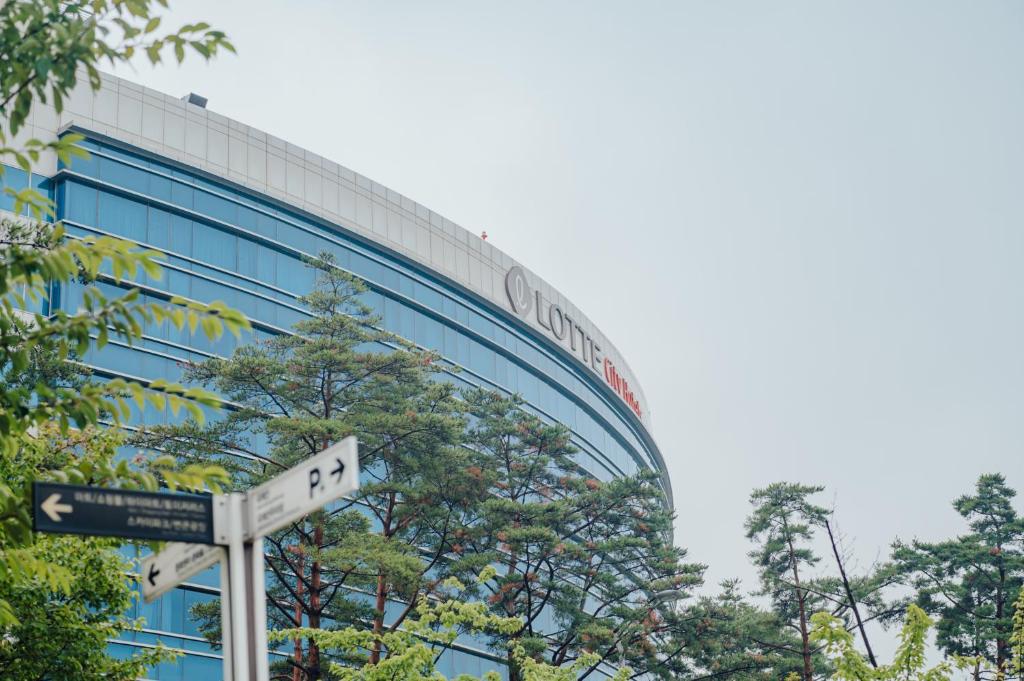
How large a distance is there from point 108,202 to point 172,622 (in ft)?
37.1

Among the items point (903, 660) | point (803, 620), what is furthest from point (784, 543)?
point (903, 660)

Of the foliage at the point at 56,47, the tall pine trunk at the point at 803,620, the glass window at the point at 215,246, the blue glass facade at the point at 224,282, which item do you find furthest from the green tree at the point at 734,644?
the foliage at the point at 56,47

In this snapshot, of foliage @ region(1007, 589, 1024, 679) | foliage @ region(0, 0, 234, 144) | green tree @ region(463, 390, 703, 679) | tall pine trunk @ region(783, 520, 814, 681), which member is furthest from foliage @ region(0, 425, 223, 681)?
tall pine trunk @ region(783, 520, 814, 681)

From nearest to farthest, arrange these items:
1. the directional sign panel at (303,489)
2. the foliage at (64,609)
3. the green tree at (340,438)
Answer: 1. the directional sign panel at (303,489)
2. the foliage at (64,609)
3. the green tree at (340,438)

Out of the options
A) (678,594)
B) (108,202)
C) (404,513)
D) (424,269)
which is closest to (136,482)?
(404,513)

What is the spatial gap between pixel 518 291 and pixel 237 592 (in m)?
45.8

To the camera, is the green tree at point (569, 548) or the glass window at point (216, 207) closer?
the green tree at point (569, 548)

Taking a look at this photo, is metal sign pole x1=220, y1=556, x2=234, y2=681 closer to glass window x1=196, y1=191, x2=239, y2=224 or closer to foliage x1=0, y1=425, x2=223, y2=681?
foliage x1=0, y1=425, x2=223, y2=681

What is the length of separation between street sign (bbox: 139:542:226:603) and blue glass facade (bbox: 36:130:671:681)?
82.4 ft

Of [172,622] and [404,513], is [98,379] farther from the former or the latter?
[404,513]

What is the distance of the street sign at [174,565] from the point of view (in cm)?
647

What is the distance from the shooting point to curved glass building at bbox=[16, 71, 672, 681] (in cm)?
3603

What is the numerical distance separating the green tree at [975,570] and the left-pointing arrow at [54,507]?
3661 cm

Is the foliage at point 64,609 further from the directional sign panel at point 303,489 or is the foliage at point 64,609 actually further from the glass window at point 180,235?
the glass window at point 180,235
